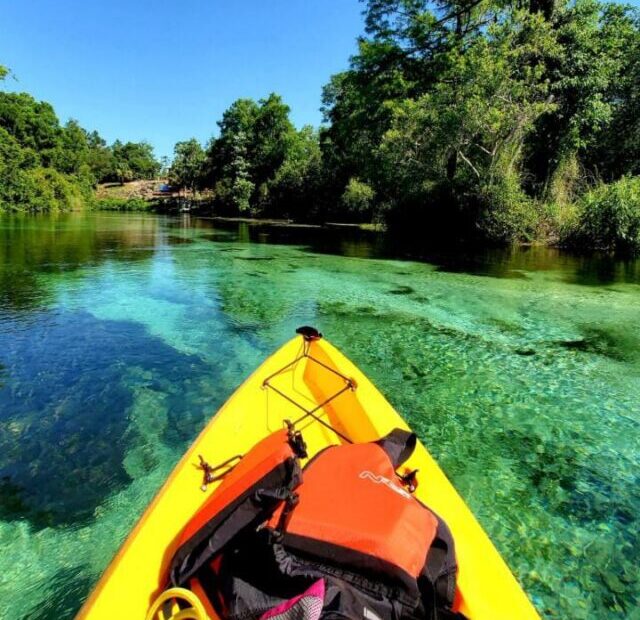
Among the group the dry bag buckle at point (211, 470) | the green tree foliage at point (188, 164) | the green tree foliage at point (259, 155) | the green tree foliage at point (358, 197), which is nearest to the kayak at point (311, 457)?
the dry bag buckle at point (211, 470)

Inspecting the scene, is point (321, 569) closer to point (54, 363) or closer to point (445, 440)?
point (445, 440)

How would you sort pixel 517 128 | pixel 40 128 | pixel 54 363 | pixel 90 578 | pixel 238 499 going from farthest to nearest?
pixel 40 128, pixel 517 128, pixel 54 363, pixel 90 578, pixel 238 499

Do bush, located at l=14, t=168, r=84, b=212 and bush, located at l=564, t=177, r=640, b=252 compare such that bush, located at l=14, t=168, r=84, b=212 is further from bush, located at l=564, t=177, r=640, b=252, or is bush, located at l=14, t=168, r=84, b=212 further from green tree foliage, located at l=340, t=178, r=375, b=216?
bush, located at l=564, t=177, r=640, b=252

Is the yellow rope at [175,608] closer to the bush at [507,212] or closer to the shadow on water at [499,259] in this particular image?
the shadow on water at [499,259]

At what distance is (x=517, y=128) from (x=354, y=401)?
15825mm

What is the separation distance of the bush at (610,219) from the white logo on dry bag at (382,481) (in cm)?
1675

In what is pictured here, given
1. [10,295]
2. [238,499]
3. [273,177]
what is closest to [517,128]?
[10,295]

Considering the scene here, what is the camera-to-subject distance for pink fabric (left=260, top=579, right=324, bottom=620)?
1284mm

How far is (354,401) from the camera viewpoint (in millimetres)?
3182

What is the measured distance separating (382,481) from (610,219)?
17.4 m

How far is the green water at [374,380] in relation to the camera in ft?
8.34

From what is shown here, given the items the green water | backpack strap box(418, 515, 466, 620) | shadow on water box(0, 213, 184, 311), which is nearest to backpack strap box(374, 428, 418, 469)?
backpack strap box(418, 515, 466, 620)

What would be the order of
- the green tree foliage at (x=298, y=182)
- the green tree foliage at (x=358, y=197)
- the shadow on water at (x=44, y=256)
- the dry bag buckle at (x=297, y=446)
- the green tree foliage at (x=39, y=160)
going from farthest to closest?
the green tree foliage at (x=39, y=160), the green tree foliage at (x=298, y=182), the green tree foliage at (x=358, y=197), the shadow on water at (x=44, y=256), the dry bag buckle at (x=297, y=446)

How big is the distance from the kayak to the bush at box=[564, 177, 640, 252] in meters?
15.5
